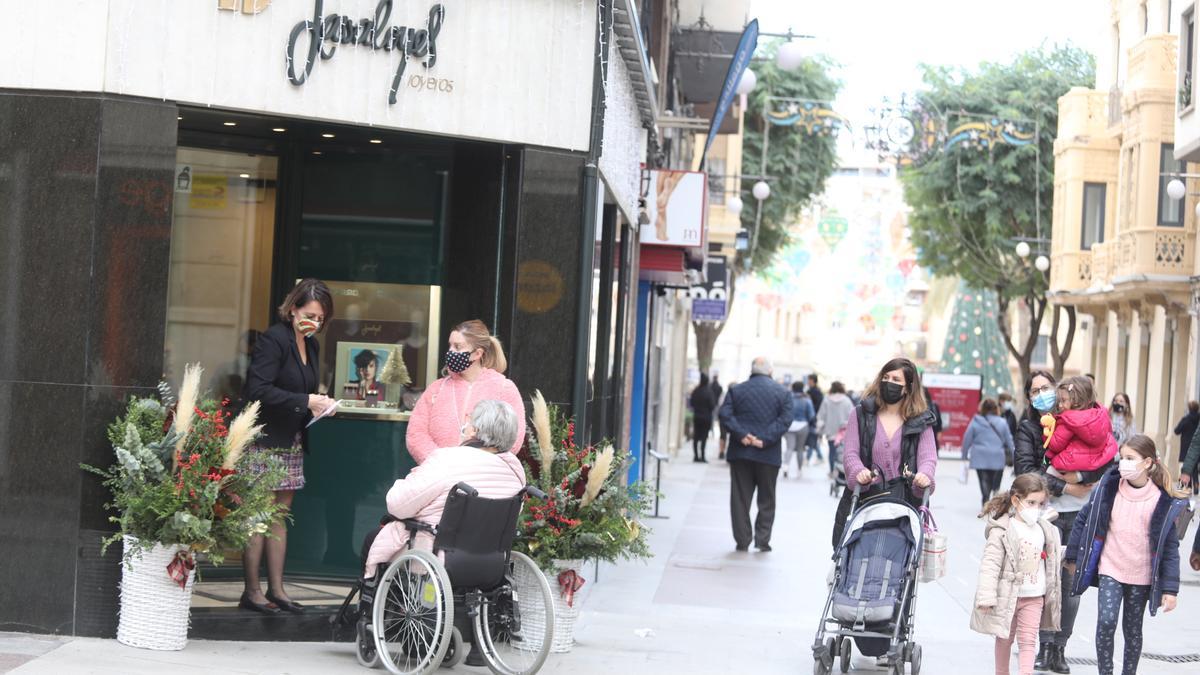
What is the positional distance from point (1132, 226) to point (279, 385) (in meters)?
29.5

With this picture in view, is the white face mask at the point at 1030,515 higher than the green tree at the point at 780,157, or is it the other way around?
the green tree at the point at 780,157

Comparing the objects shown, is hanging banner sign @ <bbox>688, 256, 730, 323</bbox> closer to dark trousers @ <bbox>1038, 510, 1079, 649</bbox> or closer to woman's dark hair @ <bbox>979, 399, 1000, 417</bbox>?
woman's dark hair @ <bbox>979, 399, 1000, 417</bbox>

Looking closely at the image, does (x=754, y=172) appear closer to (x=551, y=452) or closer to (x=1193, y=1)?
(x=1193, y=1)

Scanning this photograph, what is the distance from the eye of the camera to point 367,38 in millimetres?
9242

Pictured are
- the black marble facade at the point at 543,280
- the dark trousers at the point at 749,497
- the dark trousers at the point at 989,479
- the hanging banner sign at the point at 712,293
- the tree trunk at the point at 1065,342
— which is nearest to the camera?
the black marble facade at the point at 543,280

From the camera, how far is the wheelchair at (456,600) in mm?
7617

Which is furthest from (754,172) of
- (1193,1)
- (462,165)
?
(462,165)

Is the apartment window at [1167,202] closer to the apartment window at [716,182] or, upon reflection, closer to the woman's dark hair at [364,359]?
the apartment window at [716,182]

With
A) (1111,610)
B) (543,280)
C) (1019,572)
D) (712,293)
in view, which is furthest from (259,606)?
(712,293)

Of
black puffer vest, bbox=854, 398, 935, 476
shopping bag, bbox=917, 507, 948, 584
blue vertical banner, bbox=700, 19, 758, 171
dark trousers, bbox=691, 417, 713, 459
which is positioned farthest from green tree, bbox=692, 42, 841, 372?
shopping bag, bbox=917, 507, 948, 584

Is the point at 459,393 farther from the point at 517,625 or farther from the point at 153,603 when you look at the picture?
the point at 153,603

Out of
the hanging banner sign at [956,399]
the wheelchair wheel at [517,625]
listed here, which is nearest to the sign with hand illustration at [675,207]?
the wheelchair wheel at [517,625]

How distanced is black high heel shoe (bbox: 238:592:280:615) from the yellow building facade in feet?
81.4

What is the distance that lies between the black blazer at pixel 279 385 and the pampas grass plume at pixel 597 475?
1643 millimetres
